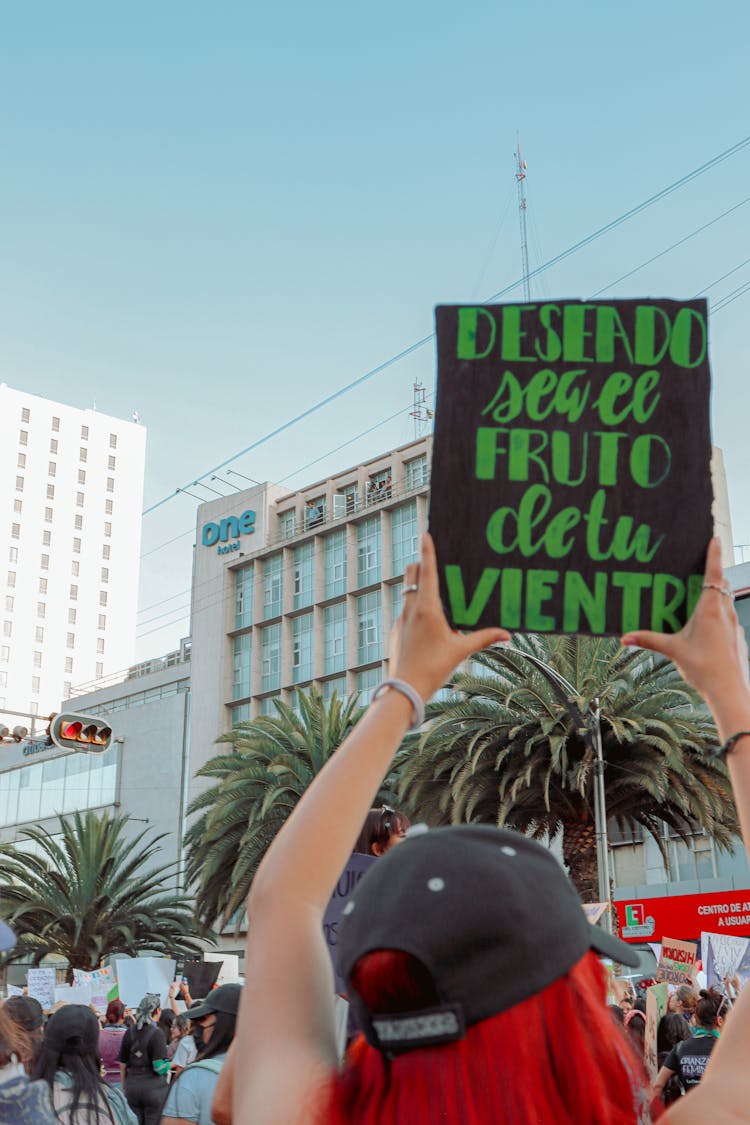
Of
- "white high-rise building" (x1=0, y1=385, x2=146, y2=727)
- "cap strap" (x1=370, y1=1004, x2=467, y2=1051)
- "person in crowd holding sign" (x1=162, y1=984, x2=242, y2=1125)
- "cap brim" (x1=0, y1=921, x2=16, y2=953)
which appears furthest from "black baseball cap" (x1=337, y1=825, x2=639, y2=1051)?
"white high-rise building" (x1=0, y1=385, x2=146, y2=727)

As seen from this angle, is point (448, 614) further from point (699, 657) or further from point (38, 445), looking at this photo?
point (38, 445)

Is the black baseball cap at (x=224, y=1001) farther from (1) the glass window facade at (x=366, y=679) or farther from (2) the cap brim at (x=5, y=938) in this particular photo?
(1) the glass window facade at (x=366, y=679)

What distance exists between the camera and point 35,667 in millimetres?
101875

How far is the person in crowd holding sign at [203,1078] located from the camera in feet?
16.4

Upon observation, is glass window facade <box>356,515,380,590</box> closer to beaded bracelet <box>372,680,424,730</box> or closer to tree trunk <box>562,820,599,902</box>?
tree trunk <box>562,820,599,902</box>

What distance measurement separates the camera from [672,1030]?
920 cm

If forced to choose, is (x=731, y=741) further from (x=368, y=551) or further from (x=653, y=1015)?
(x=368, y=551)

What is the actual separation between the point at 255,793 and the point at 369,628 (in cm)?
2284

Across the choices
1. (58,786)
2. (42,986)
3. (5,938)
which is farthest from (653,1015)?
(58,786)

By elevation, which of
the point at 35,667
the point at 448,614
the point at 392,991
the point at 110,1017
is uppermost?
the point at 35,667

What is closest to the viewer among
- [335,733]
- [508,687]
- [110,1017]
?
[110,1017]

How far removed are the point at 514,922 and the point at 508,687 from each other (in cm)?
2210

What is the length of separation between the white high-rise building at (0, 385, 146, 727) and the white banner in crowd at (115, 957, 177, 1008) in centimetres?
8622

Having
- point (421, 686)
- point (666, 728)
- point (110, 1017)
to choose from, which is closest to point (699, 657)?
point (421, 686)
